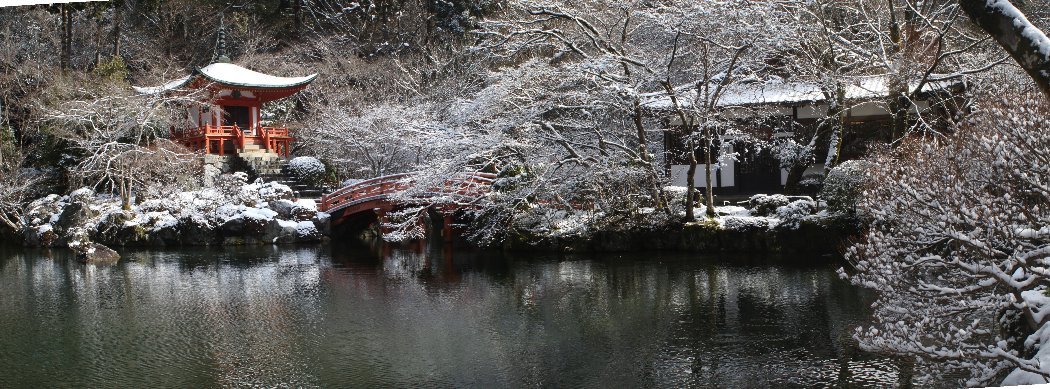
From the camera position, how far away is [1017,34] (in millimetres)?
3137

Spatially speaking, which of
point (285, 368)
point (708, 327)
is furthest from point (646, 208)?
point (285, 368)

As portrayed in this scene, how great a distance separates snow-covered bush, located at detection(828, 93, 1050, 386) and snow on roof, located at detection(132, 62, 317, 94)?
18.1m

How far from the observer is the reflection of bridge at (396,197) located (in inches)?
551

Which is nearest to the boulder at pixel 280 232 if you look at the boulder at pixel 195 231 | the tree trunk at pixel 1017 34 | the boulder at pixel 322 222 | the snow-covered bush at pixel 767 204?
the boulder at pixel 322 222

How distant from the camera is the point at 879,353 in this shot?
6.18 m

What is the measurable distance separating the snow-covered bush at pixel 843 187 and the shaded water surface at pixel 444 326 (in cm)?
173

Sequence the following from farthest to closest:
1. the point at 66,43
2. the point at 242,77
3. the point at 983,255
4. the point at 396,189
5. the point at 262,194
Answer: the point at 242,77 → the point at 66,43 → the point at 262,194 → the point at 396,189 → the point at 983,255

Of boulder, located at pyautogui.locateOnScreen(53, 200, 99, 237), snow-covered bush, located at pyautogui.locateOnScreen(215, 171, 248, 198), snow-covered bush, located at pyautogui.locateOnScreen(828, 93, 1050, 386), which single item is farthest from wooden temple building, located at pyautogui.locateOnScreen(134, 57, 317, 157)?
snow-covered bush, located at pyautogui.locateOnScreen(828, 93, 1050, 386)

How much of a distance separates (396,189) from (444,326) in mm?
8736

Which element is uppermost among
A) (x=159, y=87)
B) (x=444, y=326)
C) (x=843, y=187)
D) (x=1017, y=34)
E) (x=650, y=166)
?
(x=159, y=87)

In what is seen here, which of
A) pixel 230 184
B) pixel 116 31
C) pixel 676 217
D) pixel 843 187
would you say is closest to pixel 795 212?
pixel 843 187

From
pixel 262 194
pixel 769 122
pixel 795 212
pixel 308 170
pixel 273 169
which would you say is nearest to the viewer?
pixel 795 212

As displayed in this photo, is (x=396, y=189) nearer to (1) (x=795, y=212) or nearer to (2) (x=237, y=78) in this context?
(1) (x=795, y=212)

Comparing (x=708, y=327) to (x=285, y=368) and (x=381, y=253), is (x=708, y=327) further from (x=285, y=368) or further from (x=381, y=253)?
(x=381, y=253)
